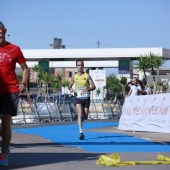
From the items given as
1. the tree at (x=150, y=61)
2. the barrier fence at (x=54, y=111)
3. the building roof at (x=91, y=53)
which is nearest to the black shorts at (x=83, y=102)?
the barrier fence at (x=54, y=111)

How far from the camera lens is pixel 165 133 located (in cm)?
1600

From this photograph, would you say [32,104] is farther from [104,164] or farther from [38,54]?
[38,54]

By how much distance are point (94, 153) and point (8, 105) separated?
2539mm

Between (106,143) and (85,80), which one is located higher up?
(85,80)

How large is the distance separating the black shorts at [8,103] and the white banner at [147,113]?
8252 mm

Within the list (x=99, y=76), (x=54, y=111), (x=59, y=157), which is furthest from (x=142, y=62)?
(x=59, y=157)

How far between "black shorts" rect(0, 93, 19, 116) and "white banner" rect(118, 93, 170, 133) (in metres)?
8.25

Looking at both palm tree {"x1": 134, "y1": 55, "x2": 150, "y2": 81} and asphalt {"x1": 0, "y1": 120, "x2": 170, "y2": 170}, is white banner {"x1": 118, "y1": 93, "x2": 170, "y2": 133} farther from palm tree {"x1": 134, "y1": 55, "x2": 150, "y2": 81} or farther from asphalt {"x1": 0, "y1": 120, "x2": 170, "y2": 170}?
palm tree {"x1": 134, "y1": 55, "x2": 150, "y2": 81}

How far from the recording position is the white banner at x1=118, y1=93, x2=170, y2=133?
16.1 meters

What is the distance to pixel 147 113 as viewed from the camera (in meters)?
17.2

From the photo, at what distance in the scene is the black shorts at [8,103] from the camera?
7988 mm

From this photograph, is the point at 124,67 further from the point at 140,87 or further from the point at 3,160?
the point at 3,160

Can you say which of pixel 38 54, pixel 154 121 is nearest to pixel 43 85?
pixel 38 54

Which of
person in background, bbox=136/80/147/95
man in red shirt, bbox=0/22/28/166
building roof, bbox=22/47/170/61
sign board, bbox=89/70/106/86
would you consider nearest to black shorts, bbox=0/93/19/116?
man in red shirt, bbox=0/22/28/166
